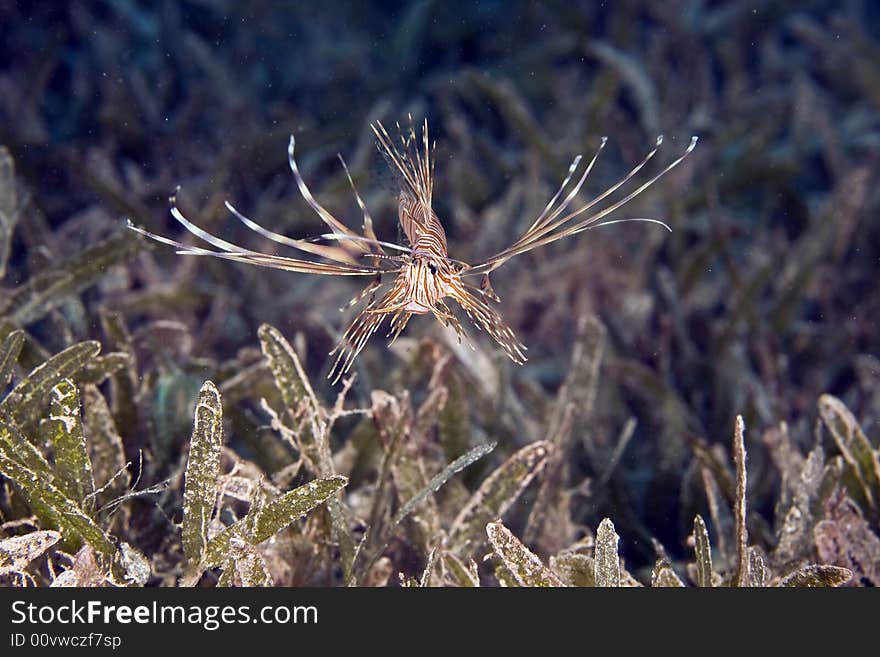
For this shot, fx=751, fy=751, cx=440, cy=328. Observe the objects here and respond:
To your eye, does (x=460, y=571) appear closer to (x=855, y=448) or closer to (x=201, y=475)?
(x=201, y=475)

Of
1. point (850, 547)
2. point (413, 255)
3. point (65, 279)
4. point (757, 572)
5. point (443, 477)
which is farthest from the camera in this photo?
point (65, 279)

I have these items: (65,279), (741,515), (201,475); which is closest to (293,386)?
(201,475)

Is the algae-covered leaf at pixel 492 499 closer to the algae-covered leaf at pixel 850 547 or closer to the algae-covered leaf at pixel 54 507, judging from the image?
the algae-covered leaf at pixel 850 547

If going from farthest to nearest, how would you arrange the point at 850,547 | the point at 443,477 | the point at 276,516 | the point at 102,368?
1. the point at 102,368
2. the point at 850,547
3. the point at 443,477
4. the point at 276,516

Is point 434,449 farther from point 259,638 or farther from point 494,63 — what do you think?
point 494,63

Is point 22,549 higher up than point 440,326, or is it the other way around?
point 440,326

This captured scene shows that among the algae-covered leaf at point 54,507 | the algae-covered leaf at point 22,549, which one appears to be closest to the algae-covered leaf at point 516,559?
the algae-covered leaf at point 54,507
